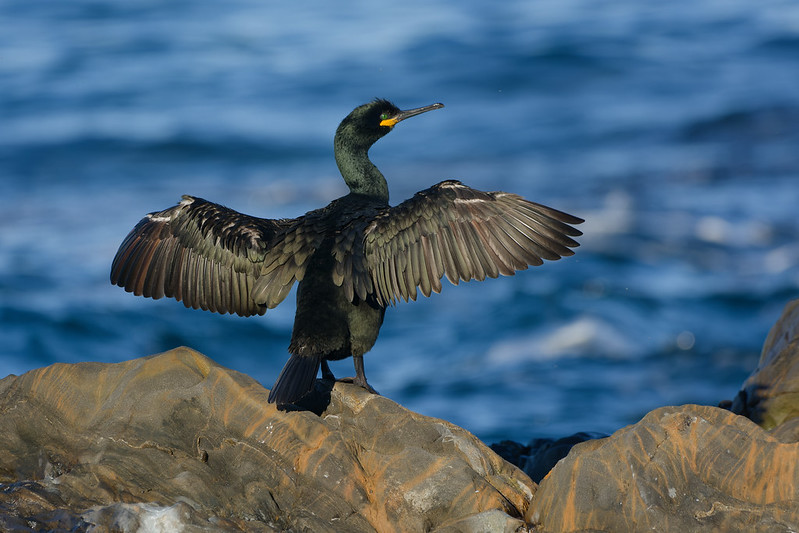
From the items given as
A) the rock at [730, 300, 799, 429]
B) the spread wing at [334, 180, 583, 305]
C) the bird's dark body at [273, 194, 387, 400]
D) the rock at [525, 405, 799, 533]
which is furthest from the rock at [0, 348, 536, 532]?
the rock at [730, 300, 799, 429]

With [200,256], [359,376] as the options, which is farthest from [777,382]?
[200,256]

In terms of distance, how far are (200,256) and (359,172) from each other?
4.01 feet

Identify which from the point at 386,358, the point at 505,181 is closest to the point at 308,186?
the point at 505,181

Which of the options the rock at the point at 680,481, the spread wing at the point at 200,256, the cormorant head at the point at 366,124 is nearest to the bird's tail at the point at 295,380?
the spread wing at the point at 200,256

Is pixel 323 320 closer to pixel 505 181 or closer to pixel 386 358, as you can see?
pixel 386 358

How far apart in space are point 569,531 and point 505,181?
45.8 ft

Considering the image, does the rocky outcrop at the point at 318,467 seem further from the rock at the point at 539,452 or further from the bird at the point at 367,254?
the rock at the point at 539,452

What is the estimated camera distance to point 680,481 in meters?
4.71

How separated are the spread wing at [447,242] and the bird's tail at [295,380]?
0.56 metres

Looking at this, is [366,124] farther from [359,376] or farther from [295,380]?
[295,380]

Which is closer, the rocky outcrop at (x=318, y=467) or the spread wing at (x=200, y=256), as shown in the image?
the rocky outcrop at (x=318, y=467)

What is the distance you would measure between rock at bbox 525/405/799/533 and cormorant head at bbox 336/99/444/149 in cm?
317

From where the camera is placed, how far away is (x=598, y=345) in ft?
48.2

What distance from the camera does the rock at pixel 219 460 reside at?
15.9 ft
